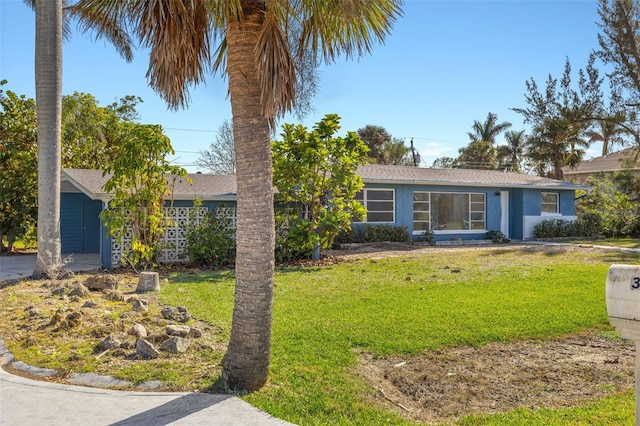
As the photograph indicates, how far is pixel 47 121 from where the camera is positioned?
11.9m

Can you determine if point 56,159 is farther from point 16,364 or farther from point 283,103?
point 283,103

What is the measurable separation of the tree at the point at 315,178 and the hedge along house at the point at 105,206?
1889 mm

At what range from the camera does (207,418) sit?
4.29 m

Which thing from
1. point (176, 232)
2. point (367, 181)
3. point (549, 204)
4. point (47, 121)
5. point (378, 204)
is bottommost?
point (176, 232)

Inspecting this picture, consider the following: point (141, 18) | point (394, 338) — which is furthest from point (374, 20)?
point (394, 338)

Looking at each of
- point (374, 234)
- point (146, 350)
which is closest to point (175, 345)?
point (146, 350)

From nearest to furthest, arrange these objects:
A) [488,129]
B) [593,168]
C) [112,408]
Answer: [112,408], [593,168], [488,129]

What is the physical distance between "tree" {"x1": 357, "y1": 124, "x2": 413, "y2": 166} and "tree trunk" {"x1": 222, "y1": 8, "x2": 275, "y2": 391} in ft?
139

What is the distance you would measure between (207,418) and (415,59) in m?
10.9

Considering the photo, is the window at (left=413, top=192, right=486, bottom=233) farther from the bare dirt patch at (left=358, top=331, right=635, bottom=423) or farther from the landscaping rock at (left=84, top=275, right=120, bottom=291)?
the bare dirt patch at (left=358, top=331, right=635, bottom=423)

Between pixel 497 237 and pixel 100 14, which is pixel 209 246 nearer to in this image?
pixel 100 14

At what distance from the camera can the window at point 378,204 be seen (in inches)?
795

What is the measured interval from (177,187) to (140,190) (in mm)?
2671

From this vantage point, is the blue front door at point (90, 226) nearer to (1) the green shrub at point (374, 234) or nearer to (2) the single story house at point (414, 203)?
(2) the single story house at point (414, 203)
